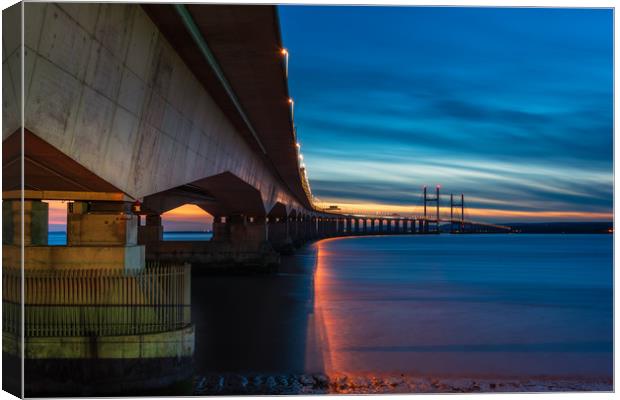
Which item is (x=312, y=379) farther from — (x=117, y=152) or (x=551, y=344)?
(x=551, y=344)

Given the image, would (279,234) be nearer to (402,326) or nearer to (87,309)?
(402,326)

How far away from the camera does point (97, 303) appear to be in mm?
15195

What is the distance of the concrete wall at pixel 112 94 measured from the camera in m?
11.7

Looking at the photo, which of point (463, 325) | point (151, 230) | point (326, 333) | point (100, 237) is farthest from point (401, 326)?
point (151, 230)

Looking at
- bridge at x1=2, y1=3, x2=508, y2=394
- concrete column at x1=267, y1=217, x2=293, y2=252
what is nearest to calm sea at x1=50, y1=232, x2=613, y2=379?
bridge at x1=2, y1=3, x2=508, y2=394

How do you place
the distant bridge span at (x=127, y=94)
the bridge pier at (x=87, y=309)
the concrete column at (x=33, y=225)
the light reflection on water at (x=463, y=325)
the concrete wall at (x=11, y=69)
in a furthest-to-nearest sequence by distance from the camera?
the light reflection on water at (x=463, y=325), the concrete column at (x=33, y=225), the bridge pier at (x=87, y=309), the distant bridge span at (x=127, y=94), the concrete wall at (x=11, y=69)

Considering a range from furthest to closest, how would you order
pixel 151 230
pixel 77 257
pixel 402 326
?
pixel 151 230 → pixel 402 326 → pixel 77 257

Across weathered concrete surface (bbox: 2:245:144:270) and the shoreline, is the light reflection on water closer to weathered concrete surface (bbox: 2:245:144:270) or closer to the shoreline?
the shoreline

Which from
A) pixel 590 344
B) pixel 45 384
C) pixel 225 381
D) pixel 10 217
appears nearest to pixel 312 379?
pixel 225 381

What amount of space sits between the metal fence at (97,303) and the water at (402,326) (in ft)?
12.9

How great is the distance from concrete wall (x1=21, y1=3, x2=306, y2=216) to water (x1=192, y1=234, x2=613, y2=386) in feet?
18.7

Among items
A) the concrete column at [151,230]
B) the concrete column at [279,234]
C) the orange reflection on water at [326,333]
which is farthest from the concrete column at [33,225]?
the concrete column at [279,234]

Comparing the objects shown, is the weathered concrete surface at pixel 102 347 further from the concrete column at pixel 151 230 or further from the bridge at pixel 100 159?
the concrete column at pixel 151 230

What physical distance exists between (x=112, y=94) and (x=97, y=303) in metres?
4.19
